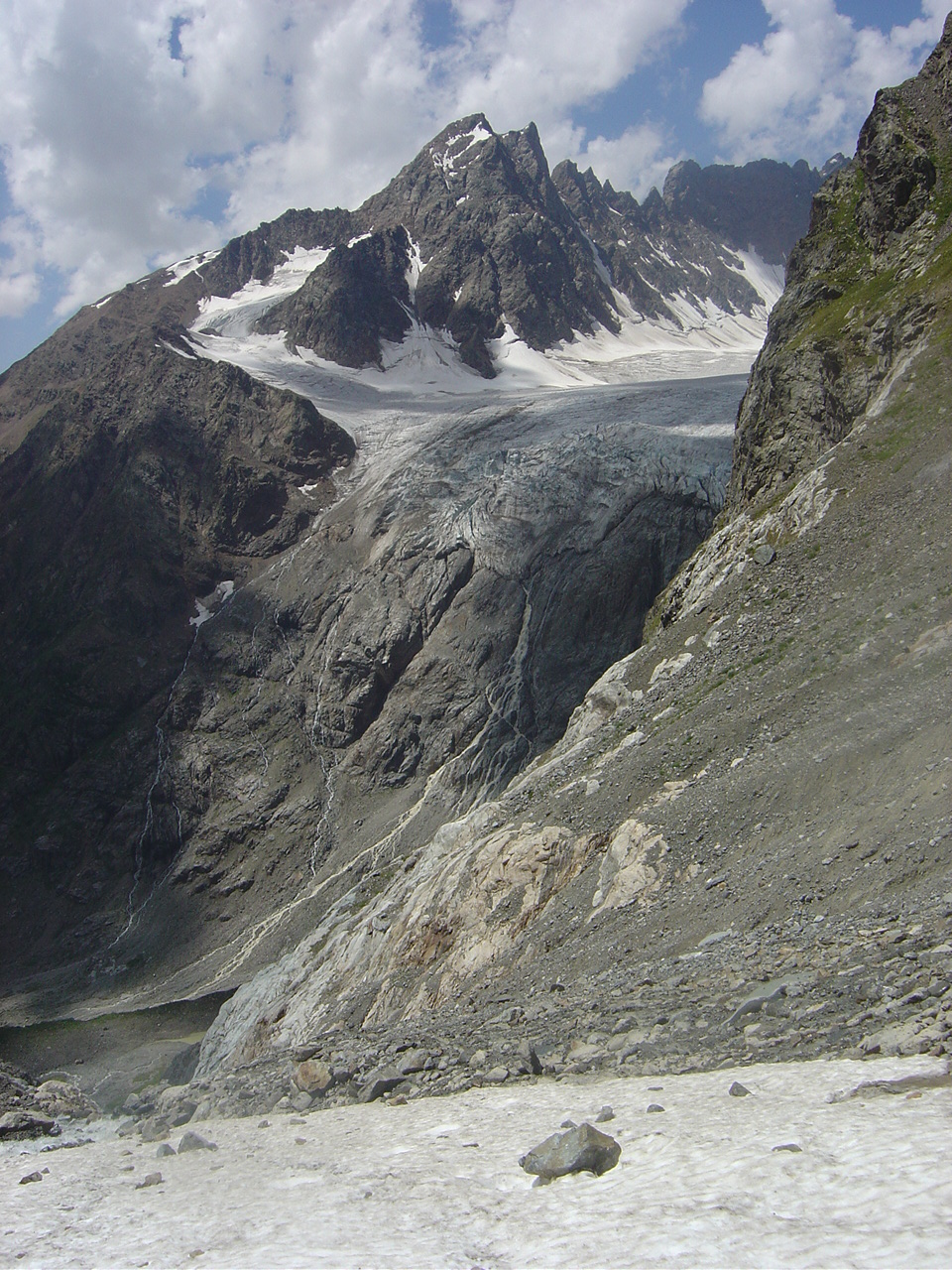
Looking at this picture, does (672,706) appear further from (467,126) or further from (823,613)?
(467,126)

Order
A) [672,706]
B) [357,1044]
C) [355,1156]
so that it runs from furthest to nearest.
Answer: [672,706] < [357,1044] < [355,1156]

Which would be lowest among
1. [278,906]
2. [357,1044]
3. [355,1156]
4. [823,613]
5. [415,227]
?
[278,906]

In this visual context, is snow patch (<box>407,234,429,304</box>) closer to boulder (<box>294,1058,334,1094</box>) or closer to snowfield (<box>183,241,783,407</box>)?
snowfield (<box>183,241,783,407</box>)

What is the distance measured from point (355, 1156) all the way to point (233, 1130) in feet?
10.7

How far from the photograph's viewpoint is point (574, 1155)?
675cm

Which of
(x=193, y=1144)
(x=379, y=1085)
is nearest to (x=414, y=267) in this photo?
(x=379, y=1085)

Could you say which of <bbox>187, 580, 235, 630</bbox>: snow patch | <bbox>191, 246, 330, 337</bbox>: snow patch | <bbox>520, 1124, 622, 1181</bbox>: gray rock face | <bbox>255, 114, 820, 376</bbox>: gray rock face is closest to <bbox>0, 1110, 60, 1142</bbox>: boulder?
<bbox>520, 1124, 622, 1181</bbox>: gray rock face

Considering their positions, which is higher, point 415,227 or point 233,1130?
point 415,227

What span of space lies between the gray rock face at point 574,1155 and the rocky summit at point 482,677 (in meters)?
2.58

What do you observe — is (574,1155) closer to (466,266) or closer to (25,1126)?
(25,1126)

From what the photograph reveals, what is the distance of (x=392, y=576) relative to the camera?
6619 cm

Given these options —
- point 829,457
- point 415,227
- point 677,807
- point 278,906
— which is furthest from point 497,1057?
point 415,227

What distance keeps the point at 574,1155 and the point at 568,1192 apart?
1.12ft

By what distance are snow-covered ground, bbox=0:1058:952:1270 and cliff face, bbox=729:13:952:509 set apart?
94.0ft
